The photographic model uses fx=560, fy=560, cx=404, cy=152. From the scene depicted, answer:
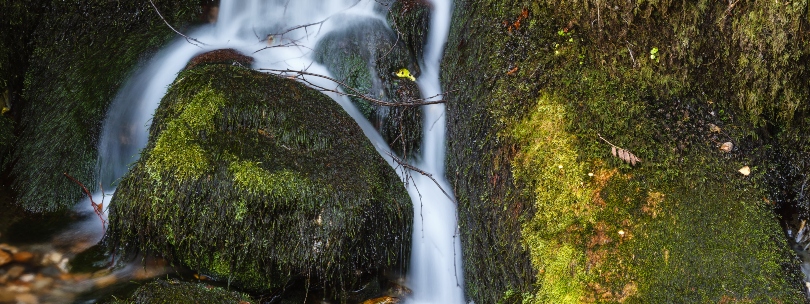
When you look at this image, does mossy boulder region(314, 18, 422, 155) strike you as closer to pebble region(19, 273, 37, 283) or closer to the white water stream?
the white water stream

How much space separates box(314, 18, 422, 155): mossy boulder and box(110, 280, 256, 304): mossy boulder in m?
2.05

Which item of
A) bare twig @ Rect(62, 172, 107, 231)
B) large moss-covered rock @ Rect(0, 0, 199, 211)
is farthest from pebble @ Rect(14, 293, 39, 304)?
large moss-covered rock @ Rect(0, 0, 199, 211)

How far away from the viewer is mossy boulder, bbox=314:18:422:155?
17.0ft

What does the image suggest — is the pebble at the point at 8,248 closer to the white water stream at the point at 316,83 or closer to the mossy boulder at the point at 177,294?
the white water stream at the point at 316,83

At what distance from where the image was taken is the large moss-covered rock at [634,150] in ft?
9.48

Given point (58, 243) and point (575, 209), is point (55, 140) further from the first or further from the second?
point (575, 209)

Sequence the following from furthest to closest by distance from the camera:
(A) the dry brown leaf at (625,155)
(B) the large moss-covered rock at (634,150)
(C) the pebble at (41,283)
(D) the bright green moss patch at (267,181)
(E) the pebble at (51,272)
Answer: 1. (E) the pebble at (51,272)
2. (C) the pebble at (41,283)
3. (D) the bright green moss patch at (267,181)
4. (A) the dry brown leaf at (625,155)
5. (B) the large moss-covered rock at (634,150)

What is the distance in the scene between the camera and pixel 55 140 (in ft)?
16.7

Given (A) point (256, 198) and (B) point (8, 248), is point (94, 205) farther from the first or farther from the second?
(A) point (256, 198)

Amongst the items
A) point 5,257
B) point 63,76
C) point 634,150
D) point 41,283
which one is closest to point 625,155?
point 634,150

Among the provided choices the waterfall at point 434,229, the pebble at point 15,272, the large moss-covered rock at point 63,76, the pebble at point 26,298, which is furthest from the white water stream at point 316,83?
the pebble at point 26,298

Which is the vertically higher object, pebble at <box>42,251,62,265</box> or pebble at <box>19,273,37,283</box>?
pebble at <box>42,251,62,265</box>

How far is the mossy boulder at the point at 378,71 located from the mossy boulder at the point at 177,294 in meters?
2.05

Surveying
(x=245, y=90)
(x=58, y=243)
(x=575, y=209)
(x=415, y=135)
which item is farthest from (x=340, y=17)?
(x=575, y=209)
